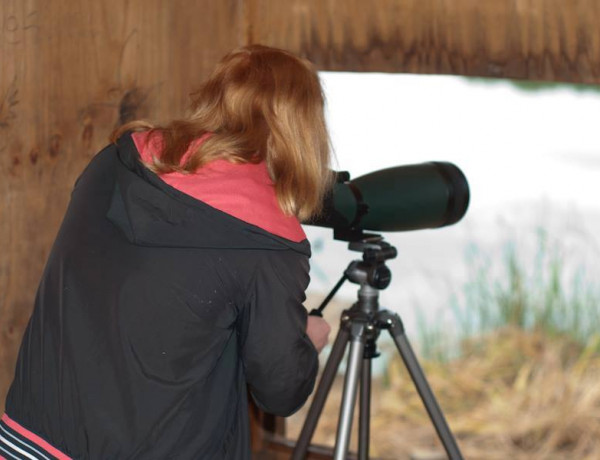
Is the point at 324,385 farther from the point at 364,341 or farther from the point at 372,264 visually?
the point at 372,264

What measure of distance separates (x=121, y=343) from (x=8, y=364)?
596 millimetres

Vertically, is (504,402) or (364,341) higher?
(364,341)

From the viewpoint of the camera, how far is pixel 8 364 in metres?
1.75

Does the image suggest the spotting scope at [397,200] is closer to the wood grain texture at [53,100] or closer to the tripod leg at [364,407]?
the tripod leg at [364,407]

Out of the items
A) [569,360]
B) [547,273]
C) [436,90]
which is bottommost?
[569,360]

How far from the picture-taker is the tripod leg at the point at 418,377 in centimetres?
174

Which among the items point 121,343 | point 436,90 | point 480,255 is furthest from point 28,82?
point 480,255

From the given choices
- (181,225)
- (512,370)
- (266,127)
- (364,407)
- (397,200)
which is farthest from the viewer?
(512,370)

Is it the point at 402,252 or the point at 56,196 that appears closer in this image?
the point at 56,196

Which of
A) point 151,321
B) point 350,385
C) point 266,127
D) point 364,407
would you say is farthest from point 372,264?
point 151,321

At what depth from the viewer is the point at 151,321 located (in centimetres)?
124

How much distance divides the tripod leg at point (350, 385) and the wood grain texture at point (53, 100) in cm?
61

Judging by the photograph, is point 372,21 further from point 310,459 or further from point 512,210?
point 310,459

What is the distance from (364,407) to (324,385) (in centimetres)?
14
